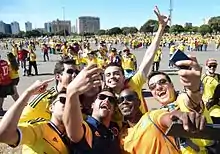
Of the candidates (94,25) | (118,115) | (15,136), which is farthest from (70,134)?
(94,25)

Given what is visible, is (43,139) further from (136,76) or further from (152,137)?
(136,76)

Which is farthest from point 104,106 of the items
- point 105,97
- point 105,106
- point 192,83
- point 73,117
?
point 192,83

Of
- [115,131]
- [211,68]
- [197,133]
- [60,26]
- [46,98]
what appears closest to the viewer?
[197,133]

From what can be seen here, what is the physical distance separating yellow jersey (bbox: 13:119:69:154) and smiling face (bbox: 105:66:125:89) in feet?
5.52

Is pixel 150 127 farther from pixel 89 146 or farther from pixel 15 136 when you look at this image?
pixel 15 136

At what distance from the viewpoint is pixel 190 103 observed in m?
2.59

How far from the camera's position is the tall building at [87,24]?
16993cm

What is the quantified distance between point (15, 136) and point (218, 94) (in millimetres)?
3357

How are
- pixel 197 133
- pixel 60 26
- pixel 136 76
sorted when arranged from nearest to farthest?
pixel 197 133 → pixel 136 76 → pixel 60 26

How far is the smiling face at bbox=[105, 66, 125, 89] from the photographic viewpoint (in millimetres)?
4422

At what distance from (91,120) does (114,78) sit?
58.0 inches

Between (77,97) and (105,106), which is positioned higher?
(77,97)

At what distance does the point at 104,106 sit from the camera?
326cm

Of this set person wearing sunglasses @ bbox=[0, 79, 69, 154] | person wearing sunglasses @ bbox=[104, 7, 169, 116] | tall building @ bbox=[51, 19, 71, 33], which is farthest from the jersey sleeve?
tall building @ bbox=[51, 19, 71, 33]
